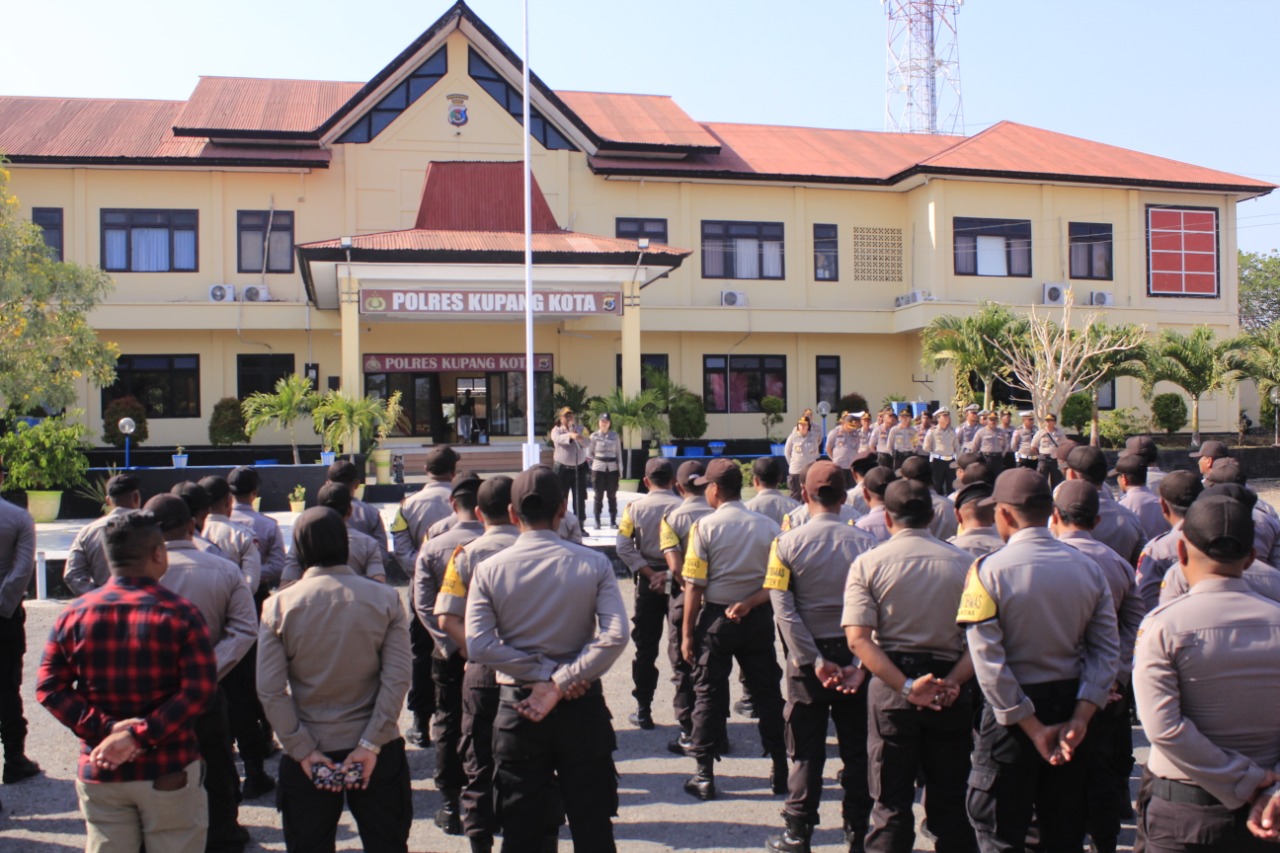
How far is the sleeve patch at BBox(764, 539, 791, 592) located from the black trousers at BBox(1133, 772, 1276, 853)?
1952mm

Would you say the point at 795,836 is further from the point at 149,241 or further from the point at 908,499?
the point at 149,241

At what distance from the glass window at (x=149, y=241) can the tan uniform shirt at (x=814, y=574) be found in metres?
24.1

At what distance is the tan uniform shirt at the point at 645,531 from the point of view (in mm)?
7016

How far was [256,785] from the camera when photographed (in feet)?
18.3

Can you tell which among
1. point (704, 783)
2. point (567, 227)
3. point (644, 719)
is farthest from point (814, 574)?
point (567, 227)

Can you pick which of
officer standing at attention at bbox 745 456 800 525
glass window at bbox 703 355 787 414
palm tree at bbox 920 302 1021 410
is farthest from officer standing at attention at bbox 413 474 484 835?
glass window at bbox 703 355 787 414

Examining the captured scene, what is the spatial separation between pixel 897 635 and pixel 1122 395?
89.9ft

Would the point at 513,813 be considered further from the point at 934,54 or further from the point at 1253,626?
the point at 934,54

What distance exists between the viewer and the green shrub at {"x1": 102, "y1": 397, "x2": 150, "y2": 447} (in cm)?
2402

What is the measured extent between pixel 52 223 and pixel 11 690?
23.0 meters

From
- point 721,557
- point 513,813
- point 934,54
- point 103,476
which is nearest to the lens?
point 513,813

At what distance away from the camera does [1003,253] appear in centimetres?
2812

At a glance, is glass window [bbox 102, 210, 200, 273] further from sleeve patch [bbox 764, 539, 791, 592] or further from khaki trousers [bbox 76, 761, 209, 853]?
khaki trousers [bbox 76, 761, 209, 853]

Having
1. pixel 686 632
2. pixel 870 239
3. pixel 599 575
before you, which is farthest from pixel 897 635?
pixel 870 239
